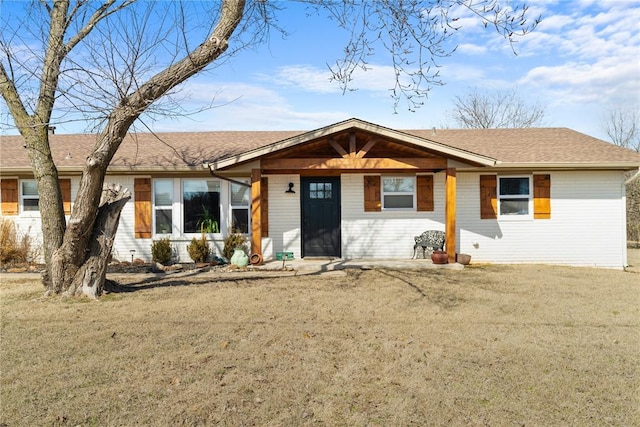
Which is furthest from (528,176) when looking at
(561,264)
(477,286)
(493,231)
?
(477,286)

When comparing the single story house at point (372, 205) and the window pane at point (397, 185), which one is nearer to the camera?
the single story house at point (372, 205)

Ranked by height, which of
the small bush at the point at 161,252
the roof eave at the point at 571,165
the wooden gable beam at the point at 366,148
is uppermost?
the wooden gable beam at the point at 366,148

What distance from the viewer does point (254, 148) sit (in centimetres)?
1222

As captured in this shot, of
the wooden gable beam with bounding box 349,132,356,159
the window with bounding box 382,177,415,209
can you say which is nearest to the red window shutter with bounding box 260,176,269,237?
the wooden gable beam with bounding box 349,132,356,159

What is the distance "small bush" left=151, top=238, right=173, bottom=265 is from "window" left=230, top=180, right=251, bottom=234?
6.03 ft

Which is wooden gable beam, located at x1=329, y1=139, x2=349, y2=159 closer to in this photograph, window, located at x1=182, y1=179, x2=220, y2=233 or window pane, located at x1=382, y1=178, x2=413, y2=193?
window pane, located at x1=382, y1=178, x2=413, y2=193

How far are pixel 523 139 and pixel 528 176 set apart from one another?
249 cm

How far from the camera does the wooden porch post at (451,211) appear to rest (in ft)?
37.0

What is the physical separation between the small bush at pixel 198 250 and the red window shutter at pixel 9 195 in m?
4.81

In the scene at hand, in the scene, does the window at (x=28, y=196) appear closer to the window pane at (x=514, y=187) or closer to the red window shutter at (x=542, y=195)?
the window pane at (x=514, y=187)

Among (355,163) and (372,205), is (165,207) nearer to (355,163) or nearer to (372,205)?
(355,163)

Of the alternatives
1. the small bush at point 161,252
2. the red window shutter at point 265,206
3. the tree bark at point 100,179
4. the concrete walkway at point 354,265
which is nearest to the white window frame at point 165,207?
the small bush at point 161,252

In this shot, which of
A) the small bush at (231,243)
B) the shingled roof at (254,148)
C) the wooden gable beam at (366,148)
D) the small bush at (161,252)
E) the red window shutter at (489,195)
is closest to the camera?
the wooden gable beam at (366,148)

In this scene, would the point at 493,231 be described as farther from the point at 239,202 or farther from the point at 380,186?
the point at 239,202
